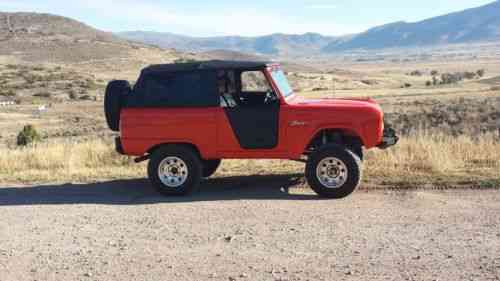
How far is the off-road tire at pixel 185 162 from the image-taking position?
30.7 ft

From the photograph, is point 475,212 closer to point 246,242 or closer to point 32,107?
point 246,242

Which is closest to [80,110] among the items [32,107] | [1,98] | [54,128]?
[32,107]

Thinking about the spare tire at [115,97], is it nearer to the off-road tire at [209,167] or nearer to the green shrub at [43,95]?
the off-road tire at [209,167]

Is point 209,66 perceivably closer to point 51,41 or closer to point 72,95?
point 72,95

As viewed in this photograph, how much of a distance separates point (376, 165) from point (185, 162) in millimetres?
3434

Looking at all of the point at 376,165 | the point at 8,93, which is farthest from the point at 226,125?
the point at 8,93

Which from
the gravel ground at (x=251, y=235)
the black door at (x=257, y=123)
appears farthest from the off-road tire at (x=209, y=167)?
the black door at (x=257, y=123)

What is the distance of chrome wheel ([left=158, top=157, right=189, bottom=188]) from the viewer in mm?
9414

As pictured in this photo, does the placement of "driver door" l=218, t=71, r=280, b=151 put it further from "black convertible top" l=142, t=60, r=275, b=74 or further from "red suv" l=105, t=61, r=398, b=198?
"black convertible top" l=142, t=60, r=275, b=74

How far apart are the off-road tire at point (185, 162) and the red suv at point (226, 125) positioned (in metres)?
0.01

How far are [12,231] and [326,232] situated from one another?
12.1 ft

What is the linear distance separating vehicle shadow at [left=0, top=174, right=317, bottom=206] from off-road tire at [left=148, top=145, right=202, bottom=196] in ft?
0.42

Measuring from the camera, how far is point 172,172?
947cm

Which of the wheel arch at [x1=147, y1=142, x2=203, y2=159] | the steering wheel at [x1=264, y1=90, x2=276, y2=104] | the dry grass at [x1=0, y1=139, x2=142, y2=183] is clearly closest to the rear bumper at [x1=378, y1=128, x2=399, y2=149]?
the steering wheel at [x1=264, y1=90, x2=276, y2=104]
